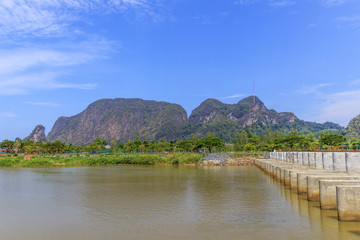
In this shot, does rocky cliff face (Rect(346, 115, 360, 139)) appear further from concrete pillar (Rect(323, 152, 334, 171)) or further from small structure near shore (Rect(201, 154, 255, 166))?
concrete pillar (Rect(323, 152, 334, 171))

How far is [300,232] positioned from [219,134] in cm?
16743

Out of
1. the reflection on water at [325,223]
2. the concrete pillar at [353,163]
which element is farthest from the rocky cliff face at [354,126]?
the reflection on water at [325,223]

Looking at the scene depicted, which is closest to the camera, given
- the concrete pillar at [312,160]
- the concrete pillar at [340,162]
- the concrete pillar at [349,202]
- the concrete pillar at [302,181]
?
the concrete pillar at [349,202]

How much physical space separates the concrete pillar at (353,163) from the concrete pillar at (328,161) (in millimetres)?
2764

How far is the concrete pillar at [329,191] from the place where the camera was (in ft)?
37.6

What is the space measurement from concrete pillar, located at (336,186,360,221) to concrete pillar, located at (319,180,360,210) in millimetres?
1539

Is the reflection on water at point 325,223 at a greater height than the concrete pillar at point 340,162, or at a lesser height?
lesser

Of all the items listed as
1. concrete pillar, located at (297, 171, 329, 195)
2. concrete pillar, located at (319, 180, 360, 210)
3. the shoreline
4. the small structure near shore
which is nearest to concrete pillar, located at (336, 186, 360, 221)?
concrete pillar, located at (319, 180, 360, 210)

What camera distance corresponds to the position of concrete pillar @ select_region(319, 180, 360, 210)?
11.5 m

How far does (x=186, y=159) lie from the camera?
5375 cm

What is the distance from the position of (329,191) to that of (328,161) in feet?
28.2

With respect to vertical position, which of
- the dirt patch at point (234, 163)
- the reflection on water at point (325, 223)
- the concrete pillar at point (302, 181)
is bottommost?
the dirt patch at point (234, 163)

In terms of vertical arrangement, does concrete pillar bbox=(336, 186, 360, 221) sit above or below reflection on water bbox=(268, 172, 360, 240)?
above

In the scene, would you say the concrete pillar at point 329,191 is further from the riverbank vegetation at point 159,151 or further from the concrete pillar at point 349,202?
the riverbank vegetation at point 159,151
